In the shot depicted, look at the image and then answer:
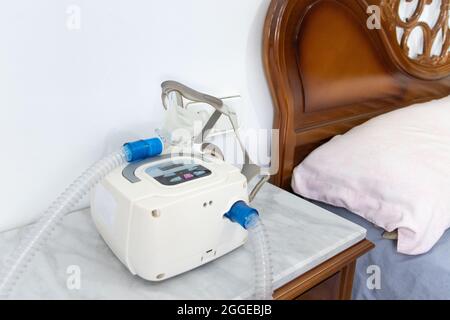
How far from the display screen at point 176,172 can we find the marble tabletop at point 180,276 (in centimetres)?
14

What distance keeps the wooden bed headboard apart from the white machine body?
367mm

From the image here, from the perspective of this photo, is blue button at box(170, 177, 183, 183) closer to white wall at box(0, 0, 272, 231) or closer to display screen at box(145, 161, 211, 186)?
display screen at box(145, 161, 211, 186)

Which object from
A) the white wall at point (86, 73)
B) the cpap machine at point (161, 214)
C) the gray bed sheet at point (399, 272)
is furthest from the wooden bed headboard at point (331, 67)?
the cpap machine at point (161, 214)

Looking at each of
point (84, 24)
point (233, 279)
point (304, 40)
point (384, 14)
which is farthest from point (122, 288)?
point (384, 14)

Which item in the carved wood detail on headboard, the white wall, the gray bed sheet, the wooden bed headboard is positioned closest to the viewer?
the white wall

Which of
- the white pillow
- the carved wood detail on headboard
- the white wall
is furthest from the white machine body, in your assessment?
the carved wood detail on headboard

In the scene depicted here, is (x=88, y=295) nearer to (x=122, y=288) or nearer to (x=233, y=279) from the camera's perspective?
(x=122, y=288)

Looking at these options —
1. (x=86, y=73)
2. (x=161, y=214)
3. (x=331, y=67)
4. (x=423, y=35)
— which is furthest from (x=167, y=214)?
(x=423, y=35)

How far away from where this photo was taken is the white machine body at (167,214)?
0.53 metres

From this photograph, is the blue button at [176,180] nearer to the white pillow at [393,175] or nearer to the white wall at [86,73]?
the white wall at [86,73]

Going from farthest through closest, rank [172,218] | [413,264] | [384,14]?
[384,14] → [413,264] → [172,218]

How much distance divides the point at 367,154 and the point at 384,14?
1.47ft

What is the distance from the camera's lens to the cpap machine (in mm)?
518

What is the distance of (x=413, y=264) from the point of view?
782mm
